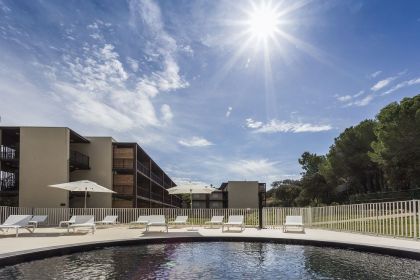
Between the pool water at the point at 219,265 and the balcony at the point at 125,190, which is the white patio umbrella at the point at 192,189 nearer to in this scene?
the pool water at the point at 219,265

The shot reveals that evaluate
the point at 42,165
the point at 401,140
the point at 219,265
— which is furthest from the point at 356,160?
the point at 219,265

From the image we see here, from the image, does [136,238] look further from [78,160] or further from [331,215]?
[78,160]

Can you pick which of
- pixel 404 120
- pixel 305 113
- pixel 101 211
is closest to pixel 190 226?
pixel 101 211

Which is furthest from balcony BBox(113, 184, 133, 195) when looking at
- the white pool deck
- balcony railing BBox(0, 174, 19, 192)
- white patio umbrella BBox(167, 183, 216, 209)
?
the white pool deck

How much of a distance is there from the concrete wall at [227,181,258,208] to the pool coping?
162ft

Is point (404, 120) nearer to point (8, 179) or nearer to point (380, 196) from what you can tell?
point (380, 196)

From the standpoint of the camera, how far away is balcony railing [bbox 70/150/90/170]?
28575 mm

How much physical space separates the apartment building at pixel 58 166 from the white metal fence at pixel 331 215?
286 inches

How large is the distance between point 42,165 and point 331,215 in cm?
2035

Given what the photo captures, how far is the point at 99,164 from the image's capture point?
3194 cm

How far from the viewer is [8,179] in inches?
1164

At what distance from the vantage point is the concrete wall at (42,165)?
27.2 m

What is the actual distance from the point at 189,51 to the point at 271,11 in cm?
490

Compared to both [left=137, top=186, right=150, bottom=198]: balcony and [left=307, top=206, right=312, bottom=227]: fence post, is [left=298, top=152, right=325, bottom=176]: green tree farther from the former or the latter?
[left=307, top=206, right=312, bottom=227]: fence post
